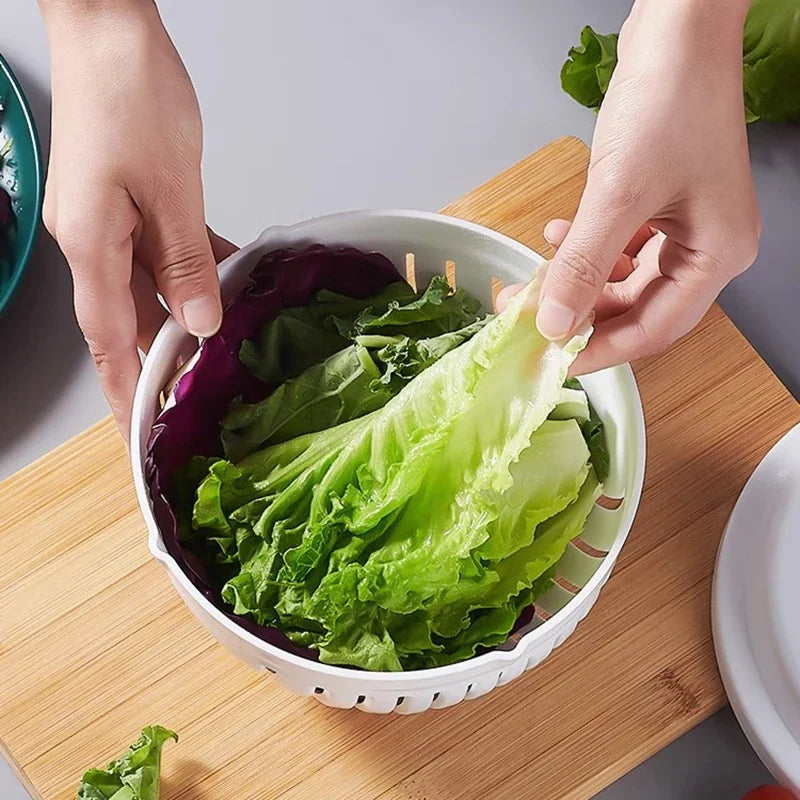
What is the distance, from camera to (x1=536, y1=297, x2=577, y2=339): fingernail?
871mm

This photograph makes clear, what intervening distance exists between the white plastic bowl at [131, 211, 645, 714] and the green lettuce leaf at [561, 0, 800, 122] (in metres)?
0.47

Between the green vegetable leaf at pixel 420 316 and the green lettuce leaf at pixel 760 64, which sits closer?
the green vegetable leaf at pixel 420 316

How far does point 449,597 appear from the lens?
878mm

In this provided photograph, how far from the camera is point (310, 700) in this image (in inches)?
42.2

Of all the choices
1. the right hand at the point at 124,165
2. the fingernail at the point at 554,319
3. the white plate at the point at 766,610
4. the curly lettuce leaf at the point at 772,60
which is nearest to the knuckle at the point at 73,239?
the right hand at the point at 124,165

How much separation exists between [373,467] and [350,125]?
73cm

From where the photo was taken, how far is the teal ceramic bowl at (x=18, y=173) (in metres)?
1.35

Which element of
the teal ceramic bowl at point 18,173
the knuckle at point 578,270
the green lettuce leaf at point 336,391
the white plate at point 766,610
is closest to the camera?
the knuckle at point 578,270

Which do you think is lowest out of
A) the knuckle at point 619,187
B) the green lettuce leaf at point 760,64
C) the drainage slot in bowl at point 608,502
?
the drainage slot in bowl at point 608,502

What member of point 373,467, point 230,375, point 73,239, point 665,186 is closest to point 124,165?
point 73,239

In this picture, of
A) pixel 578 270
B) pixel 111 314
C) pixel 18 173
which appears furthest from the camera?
pixel 18 173

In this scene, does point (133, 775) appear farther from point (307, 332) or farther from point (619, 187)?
point (619, 187)

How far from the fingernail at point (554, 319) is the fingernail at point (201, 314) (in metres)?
0.26

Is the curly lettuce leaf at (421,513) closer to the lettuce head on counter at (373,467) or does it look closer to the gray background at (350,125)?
the lettuce head on counter at (373,467)
